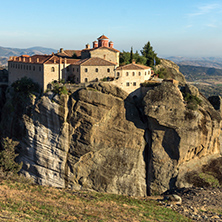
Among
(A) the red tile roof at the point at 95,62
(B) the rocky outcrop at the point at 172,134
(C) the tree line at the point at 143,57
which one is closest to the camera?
(B) the rocky outcrop at the point at 172,134

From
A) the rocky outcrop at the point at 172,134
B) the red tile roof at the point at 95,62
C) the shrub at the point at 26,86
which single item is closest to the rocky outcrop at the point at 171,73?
the rocky outcrop at the point at 172,134

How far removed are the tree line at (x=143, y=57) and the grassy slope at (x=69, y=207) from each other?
131ft

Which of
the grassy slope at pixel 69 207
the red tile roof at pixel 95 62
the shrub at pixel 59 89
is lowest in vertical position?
the grassy slope at pixel 69 207

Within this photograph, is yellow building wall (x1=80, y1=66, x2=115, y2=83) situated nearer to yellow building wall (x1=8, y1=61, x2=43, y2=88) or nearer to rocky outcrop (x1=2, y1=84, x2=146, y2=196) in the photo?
rocky outcrop (x1=2, y1=84, x2=146, y2=196)

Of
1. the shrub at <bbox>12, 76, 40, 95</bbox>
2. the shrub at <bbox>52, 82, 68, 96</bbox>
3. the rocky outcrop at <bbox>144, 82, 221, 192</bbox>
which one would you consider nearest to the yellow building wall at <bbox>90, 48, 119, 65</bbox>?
the shrub at <bbox>52, 82, 68, 96</bbox>

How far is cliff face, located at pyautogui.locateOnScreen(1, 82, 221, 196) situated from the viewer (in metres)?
52.3

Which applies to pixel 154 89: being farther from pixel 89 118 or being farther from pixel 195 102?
pixel 89 118

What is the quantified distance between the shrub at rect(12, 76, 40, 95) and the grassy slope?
97.3 feet

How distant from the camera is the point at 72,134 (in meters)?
54.1

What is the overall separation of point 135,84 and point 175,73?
60.0 ft

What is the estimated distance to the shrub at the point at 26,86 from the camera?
192 feet

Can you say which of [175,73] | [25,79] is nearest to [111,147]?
[25,79]

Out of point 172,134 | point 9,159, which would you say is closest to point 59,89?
point 9,159

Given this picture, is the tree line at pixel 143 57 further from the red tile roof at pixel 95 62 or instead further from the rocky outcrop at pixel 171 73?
the red tile roof at pixel 95 62
